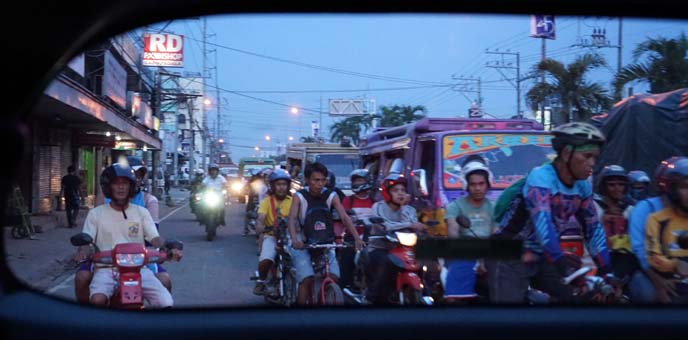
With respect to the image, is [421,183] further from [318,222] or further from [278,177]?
[318,222]

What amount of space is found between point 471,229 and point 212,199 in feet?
45.5

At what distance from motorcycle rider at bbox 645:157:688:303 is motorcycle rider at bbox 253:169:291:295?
5604 millimetres

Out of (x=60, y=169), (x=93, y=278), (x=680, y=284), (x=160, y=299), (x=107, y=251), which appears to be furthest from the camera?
(x=60, y=169)

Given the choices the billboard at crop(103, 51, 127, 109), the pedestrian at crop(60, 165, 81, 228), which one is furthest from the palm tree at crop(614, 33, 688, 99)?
the billboard at crop(103, 51, 127, 109)

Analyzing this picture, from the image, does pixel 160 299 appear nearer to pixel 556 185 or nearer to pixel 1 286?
pixel 1 286

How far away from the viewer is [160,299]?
324cm

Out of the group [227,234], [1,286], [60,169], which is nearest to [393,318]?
[1,286]

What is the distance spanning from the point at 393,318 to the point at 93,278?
2.71m

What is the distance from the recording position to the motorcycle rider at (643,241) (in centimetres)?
264

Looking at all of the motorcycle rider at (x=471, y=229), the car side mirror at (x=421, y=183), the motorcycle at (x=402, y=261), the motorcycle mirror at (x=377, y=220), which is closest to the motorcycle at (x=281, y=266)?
the motorcycle at (x=402, y=261)

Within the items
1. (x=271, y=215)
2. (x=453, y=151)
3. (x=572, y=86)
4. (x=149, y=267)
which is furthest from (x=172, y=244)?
(x=453, y=151)

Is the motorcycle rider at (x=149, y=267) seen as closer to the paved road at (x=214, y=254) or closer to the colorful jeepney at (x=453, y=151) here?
the paved road at (x=214, y=254)

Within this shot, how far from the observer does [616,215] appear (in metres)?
5.05

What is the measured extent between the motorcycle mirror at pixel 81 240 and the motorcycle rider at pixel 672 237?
11.8 feet
